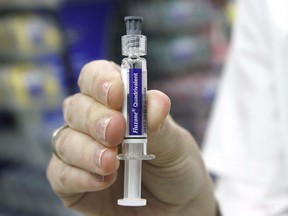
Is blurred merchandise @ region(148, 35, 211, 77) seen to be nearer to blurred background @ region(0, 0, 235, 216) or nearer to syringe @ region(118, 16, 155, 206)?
blurred background @ region(0, 0, 235, 216)

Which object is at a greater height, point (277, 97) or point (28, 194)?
point (277, 97)

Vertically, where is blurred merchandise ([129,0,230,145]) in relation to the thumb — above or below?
above

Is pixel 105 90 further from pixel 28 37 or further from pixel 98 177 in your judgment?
pixel 28 37

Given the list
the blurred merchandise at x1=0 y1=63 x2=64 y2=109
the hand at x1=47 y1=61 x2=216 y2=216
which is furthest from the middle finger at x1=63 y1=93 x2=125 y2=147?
the blurred merchandise at x1=0 y1=63 x2=64 y2=109

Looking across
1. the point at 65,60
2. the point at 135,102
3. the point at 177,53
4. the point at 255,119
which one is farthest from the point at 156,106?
the point at 177,53

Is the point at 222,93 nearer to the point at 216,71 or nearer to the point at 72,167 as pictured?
the point at 72,167

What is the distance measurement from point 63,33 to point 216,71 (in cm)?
134

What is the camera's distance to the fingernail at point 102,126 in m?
0.70

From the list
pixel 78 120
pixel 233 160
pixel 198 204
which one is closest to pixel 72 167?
pixel 78 120

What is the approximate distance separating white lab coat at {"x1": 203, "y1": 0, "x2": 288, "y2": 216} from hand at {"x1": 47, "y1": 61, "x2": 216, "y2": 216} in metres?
0.36

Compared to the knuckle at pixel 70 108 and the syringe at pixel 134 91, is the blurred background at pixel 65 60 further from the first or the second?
the syringe at pixel 134 91

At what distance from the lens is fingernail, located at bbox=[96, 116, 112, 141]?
0.70 meters

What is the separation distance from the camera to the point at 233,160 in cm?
143

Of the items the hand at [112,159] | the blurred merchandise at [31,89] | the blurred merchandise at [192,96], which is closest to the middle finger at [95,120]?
the hand at [112,159]
